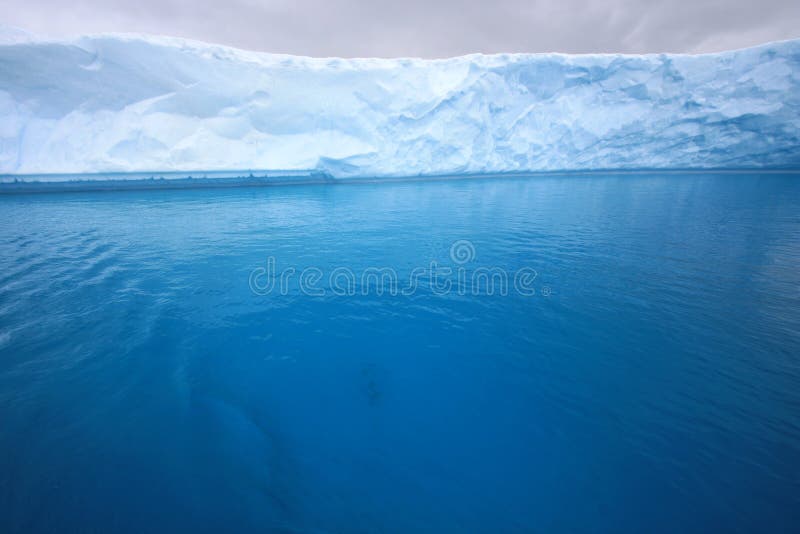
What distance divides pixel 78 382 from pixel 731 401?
8.15 meters

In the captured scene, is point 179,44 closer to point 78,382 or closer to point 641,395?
point 78,382

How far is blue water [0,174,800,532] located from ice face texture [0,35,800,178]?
63.9 ft

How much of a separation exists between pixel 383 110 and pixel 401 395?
28.3 m

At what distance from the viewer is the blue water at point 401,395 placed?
9.20 ft

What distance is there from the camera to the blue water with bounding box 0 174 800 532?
2.80 m

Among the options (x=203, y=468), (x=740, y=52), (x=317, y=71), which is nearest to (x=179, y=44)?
(x=317, y=71)

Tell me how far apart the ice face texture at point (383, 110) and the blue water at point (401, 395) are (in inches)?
767

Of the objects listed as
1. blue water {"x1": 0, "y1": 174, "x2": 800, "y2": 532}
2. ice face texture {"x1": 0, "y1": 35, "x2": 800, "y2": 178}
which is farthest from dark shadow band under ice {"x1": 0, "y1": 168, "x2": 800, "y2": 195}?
blue water {"x1": 0, "y1": 174, "x2": 800, "y2": 532}

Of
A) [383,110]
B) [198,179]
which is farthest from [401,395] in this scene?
[383,110]

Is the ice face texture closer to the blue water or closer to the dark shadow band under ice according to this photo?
the dark shadow band under ice

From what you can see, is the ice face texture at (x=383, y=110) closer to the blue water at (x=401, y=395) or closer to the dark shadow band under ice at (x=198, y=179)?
the dark shadow band under ice at (x=198, y=179)

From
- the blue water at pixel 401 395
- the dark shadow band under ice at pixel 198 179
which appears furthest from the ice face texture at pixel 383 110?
the blue water at pixel 401 395

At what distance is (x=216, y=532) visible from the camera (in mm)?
2615

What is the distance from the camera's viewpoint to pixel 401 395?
4.11 meters
